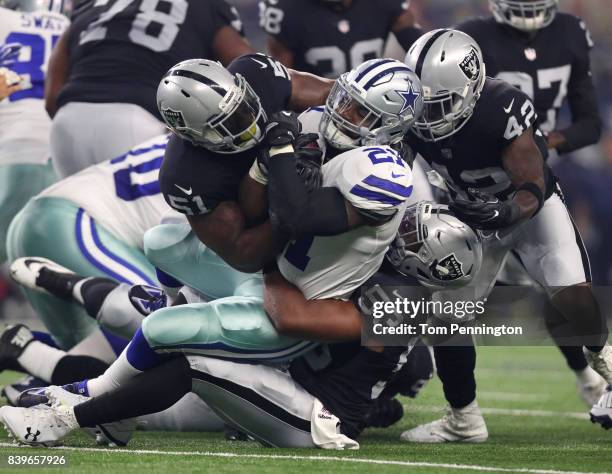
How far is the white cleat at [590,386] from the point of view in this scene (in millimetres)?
5562

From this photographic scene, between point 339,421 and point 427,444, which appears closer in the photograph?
point 339,421

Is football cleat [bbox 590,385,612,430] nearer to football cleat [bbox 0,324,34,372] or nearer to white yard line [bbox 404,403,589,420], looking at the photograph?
white yard line [bbox 404,403,589,420]

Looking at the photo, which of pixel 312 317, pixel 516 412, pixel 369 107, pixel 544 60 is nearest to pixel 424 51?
pixel 369 107

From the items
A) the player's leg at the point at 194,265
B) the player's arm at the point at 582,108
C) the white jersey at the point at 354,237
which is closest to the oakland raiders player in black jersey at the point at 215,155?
the white jersey at the point at 354,237

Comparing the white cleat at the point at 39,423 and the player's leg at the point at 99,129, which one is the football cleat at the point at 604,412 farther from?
the player's leg at the point at 99,129

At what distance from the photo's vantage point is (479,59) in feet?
15.5

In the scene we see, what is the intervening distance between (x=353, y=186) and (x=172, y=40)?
2595 mm

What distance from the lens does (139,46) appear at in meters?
6.30

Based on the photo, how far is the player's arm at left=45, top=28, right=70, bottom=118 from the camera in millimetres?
6477

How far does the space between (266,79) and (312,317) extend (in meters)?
0.92

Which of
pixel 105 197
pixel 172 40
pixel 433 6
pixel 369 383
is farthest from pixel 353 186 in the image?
pixel 433 6

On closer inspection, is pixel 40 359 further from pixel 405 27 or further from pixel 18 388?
pixel 405 27

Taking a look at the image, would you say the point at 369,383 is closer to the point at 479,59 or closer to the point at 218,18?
the point at 479,59

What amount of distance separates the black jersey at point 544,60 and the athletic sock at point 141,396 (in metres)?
2.61
